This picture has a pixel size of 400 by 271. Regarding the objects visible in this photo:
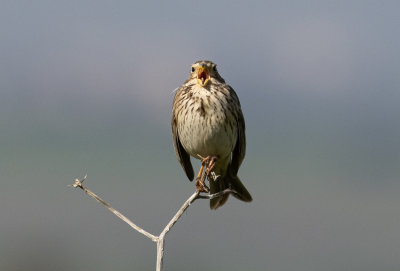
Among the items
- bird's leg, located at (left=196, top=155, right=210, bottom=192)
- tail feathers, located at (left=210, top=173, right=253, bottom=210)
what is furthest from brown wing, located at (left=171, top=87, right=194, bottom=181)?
bird's leg, located at (left=196, top=155, right=210, bottom=192)

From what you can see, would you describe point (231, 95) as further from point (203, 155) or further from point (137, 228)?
point (137, 228)

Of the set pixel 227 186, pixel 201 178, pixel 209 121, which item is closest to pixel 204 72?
pixel 209 121

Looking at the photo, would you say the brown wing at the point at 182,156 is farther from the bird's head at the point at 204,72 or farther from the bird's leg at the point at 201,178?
the bird's leg at the point at 201,178

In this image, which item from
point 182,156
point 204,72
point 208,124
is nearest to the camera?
point 208,124

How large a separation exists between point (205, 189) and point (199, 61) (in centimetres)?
172

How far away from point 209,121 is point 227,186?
1.35 meters

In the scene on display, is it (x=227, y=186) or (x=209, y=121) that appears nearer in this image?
(x=209, y=121)

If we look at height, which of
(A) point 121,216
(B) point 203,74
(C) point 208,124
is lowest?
(A) point 121,216

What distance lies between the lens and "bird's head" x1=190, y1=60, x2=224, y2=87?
7258 mm

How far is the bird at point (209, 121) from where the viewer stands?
6973 mm

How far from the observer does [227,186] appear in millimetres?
7992

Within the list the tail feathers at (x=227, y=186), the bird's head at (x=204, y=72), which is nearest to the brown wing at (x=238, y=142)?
the tail feathers at (x=227, y=186)

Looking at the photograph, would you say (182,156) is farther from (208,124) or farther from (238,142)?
(208,124)

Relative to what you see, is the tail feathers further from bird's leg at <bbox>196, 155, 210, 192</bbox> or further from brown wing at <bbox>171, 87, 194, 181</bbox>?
bird's leg at <bbox>196, 155, 210, 192</bbox>
